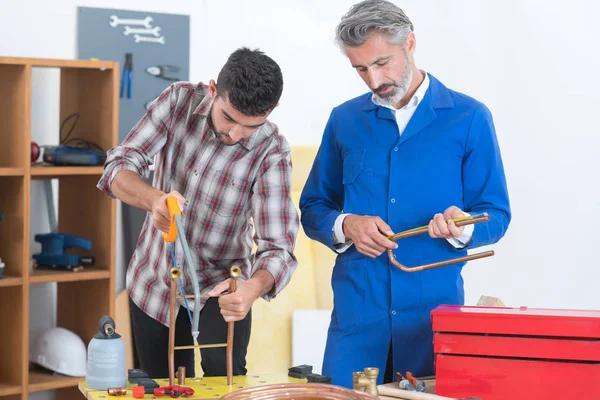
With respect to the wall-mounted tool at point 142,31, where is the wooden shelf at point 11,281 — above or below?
below

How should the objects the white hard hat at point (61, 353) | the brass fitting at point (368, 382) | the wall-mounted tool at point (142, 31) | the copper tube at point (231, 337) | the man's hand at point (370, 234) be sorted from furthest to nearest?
the wall-mounted tool at point (142, 31)
the white hard hat at point (61, 353)
the man's hand at point (370, 234)
the copper tube at point (231, 337)
the brass fitting at point (368, 382)

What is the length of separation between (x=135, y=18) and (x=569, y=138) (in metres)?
2.04

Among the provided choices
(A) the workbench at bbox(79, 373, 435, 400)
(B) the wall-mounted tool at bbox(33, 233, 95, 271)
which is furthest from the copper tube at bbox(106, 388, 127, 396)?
(B) the wall-mounted tool at bbox(33, 233, 95, 271)

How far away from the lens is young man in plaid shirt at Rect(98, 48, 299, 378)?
6.71ft

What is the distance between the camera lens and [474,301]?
4.07 meters

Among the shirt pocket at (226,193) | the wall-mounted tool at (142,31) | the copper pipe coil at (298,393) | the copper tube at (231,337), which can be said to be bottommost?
the copper pipe coil at (298,393)

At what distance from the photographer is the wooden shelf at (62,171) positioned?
3.26m

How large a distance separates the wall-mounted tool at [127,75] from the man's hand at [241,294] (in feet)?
6.52

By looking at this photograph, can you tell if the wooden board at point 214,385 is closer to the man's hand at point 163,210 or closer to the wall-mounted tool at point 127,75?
the man's hand at point 163,210

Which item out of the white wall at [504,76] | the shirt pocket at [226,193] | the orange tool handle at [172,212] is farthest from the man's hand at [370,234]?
the white wall at [504,76]

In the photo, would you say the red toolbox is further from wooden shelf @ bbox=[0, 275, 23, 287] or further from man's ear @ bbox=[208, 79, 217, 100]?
wooden shelf @ bbox=[0, 275, 23, 287]

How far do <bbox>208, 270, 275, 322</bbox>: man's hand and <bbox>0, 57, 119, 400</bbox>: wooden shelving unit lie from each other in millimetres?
1554

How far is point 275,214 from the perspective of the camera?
2152 millimetres

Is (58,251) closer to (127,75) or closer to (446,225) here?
(127,75)
